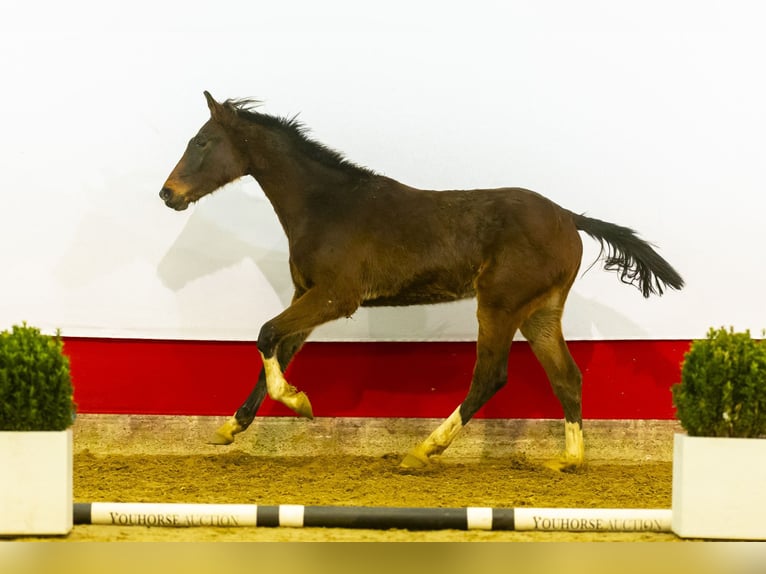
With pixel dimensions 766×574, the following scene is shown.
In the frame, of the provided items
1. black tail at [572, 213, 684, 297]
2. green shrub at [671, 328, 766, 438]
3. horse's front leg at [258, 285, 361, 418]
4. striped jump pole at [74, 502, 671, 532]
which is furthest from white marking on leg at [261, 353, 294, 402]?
green shrub at [671, 328, 766, 438]

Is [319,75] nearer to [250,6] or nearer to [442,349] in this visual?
[250,6]

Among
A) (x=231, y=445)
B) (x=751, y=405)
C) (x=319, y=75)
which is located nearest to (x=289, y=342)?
(x=231, y=445)

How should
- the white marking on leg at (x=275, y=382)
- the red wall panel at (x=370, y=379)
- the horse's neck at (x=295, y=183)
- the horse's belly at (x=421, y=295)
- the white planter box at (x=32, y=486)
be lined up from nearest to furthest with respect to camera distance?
1. the white planter box at (x=32, y=486)
2. the white marking on leg at (x=275, y=382)
3. the horse's belly at (x=421, y=295)
4. the horse's neck at (x=295, y=183)
5. the red wall panel at (x=370, y=379)

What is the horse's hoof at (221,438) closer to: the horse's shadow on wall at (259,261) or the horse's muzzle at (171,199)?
the horse's shadow on wall at (259,261)

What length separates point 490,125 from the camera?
5.15 metres

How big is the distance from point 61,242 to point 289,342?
151 centimetres

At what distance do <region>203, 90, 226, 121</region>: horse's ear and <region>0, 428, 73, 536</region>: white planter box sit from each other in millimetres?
2129

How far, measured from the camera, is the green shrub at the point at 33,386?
334 cm

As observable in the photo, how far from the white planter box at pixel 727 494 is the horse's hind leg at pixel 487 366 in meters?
1.44

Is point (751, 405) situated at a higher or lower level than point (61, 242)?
lower

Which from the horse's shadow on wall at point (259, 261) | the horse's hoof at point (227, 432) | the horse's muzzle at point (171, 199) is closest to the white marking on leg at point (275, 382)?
the horse's hoof at point (227, 432)

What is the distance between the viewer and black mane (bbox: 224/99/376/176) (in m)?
4.89

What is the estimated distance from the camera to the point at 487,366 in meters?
4.66

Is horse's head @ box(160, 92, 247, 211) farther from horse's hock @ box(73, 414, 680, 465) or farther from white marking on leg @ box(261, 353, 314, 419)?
horse's hock @ box(73, 414, 680, 465)
